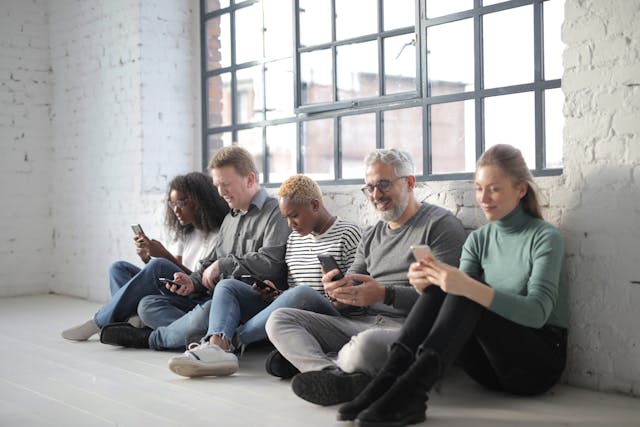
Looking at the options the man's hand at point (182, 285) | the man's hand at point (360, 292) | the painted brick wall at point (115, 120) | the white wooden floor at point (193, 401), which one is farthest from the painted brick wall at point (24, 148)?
the man's hand at point (360, 292)

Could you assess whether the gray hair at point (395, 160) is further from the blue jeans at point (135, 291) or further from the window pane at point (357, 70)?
the blue jeans at point (135, 291)

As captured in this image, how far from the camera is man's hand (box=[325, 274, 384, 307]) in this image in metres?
3.39

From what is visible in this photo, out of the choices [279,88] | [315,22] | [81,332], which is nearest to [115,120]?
[279,88]

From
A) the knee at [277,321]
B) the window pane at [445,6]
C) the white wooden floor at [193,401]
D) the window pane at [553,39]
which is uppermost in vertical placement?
the window pane at [445,6]

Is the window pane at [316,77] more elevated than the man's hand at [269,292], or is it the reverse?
the window pane at [316,77]

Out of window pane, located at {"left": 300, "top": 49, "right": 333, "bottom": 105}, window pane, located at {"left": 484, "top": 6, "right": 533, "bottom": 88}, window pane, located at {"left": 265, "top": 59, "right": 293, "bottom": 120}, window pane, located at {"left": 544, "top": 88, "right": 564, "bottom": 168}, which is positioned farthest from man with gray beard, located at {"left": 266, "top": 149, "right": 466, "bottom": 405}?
window pane, located at {"left": 265, "top": 59, "right": 293, "bottom": 120}

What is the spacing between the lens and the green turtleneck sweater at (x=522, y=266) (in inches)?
117

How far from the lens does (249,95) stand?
6066 mm

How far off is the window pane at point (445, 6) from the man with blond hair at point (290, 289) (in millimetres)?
1221

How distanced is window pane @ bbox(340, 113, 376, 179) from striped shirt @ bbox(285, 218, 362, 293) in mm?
989

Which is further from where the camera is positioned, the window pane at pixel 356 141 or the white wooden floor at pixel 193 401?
the window pane at pixel 356 141

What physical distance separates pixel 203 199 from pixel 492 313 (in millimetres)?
2434

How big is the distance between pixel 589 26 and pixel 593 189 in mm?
661

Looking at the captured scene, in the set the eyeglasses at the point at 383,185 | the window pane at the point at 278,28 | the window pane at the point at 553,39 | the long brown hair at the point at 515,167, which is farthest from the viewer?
the window pane at the point at 278,28
